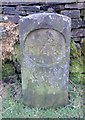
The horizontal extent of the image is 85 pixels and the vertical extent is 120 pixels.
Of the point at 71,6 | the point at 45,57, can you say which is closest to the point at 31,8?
the point at 71,6

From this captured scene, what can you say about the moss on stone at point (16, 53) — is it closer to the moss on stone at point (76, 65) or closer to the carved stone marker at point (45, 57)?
the carved stone marker at point (45, 57)

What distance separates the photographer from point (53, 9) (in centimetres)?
358

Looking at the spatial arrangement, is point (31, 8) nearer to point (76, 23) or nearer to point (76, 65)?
point (76, 23)

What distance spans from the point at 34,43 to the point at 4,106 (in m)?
0.73

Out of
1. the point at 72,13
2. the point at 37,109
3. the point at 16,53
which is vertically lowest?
the point at 37,109

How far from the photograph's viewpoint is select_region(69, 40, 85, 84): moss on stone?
3463mm

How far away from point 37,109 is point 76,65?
820 millimetres

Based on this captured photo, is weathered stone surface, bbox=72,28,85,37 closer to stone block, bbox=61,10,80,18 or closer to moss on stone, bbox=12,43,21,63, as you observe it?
stone block, bbox=61,10,80,18

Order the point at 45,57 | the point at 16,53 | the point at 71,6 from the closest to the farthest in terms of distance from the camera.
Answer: the point at 45,57
the point at 16,53
the point at 71,6

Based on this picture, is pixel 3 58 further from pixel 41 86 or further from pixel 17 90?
pixel 41 86

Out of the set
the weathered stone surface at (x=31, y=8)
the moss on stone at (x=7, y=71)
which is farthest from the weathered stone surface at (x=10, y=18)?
the moss on stone at (x=7, y=71)

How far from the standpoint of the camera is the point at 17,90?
3.28 m

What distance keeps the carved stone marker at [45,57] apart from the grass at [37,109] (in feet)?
0.27

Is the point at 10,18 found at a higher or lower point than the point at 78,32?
higher
